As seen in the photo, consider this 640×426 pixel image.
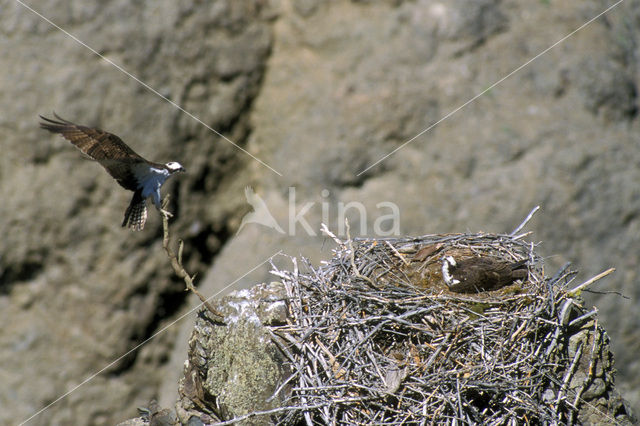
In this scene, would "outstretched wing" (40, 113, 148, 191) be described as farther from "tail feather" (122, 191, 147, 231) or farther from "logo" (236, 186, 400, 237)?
"logo" (236, 186, 400, 237)

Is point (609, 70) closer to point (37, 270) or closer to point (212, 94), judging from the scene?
point (212, 94)

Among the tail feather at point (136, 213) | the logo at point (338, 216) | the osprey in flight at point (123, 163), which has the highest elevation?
the osprey in flight at point (123, 163)

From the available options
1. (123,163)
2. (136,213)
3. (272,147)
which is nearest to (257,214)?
(272,147)

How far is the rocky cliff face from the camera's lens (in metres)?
5.12

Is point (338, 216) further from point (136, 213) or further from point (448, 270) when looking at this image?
point (136, 213)

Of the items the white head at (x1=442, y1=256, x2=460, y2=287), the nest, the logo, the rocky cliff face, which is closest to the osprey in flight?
the nest

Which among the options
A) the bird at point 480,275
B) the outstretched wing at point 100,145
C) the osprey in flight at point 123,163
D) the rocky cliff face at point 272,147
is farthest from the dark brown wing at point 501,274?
the rocky cliff face at point 272,147

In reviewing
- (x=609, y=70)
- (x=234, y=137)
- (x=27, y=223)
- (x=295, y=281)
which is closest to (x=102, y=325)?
(x=27, y=223)

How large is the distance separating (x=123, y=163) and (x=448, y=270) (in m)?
1.68

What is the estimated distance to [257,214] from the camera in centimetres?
595

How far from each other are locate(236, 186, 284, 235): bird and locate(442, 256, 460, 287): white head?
2.58 m

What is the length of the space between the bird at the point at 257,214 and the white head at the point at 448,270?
8.45 feet

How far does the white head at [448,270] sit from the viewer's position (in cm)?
331

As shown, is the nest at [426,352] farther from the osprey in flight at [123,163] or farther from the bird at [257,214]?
the bird at [257,214]
